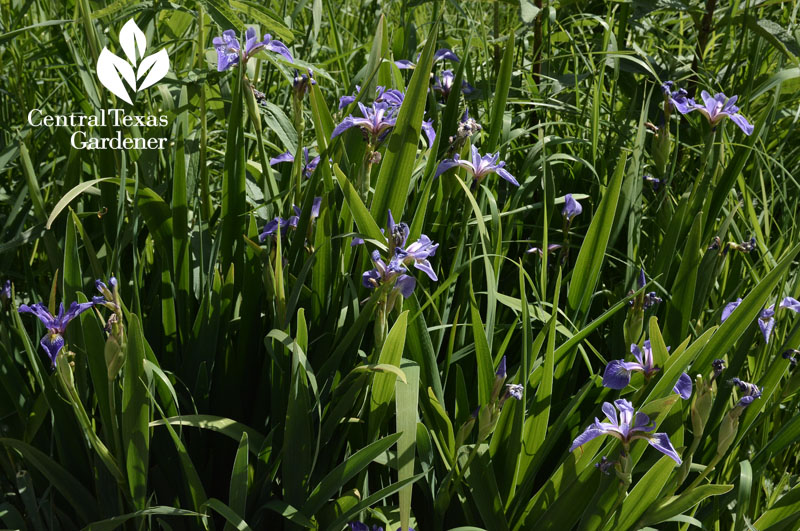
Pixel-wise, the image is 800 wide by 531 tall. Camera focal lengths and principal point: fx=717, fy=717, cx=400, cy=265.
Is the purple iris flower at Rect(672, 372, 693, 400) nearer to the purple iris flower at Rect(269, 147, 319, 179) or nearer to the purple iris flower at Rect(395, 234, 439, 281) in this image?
the purple iris flower at Rect(395, 234, 439, 281)

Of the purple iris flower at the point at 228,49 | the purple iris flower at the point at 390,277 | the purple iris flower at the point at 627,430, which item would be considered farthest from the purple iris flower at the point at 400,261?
the purple iris flower at the point at 228,49

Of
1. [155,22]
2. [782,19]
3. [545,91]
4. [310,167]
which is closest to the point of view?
[310,167]

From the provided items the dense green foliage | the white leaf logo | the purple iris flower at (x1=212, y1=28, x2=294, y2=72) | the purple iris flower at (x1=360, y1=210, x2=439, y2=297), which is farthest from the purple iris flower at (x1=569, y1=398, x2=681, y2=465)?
the white leaf logo

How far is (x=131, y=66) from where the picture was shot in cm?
168

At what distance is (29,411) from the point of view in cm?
142

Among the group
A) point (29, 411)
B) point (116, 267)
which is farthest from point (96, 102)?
point (29, 411)

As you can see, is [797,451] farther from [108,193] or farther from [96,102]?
[96,102]

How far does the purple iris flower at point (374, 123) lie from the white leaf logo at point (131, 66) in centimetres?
59

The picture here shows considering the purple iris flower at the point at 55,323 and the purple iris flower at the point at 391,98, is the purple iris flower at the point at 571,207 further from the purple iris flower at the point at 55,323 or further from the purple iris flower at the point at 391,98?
the purple iris flower at the point at 55,323

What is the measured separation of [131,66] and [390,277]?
987 millimetres

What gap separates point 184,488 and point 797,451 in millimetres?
1406

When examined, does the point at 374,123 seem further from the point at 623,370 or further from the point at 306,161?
the point at 623,370

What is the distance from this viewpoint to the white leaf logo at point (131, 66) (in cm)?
160

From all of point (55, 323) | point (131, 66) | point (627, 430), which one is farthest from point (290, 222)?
point (627, 430)
